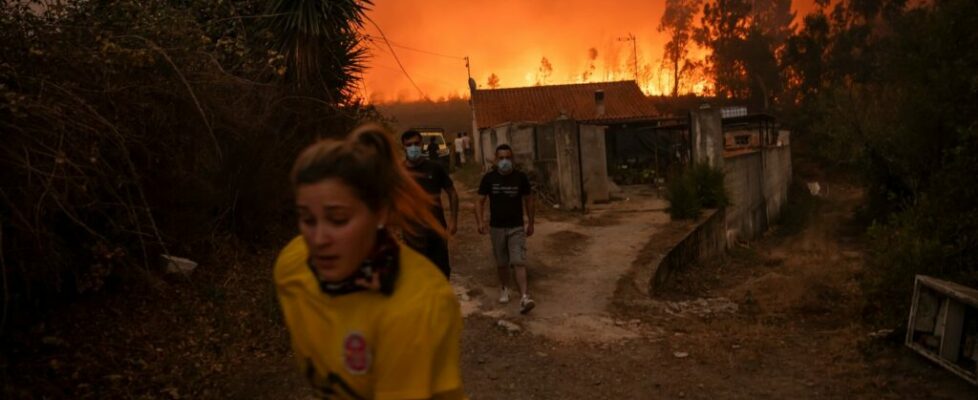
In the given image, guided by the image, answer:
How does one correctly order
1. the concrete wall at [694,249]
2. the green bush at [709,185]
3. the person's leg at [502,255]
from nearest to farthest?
the person's leg at [502,255] → the concrete wall at [694,249] → the green bush at [709,185]

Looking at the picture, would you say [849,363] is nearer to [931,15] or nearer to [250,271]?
[250,271]

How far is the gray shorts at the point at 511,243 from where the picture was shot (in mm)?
7039

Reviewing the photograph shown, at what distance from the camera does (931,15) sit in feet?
35.9

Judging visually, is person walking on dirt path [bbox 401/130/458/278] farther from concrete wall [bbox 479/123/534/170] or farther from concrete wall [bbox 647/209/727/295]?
concrete wall [bbox 479/123/534/170]

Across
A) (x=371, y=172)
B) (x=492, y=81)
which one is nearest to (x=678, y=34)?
(x=492, y=81)

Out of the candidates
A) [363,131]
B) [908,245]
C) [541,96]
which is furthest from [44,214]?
[541,96]

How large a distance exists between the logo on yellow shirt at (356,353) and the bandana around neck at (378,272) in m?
0.11

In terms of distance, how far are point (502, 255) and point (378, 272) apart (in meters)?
5.69

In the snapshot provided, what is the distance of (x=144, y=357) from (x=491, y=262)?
5046 mm

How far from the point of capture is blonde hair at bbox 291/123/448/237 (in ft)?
5.28

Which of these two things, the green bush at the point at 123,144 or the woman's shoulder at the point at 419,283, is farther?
the green bush at the point at 123,144

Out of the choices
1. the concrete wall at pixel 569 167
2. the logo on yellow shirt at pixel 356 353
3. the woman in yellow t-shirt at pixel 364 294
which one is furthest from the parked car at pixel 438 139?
the logo on yellow shirt at pixel 356 353

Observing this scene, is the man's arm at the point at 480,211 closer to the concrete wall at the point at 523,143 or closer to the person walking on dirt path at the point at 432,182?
the person walking on dirt path at the point at 432,182

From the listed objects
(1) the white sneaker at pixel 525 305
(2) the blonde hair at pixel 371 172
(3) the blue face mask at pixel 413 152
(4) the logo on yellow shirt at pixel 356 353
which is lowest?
(1) the white sneaker at pixel 525 305
